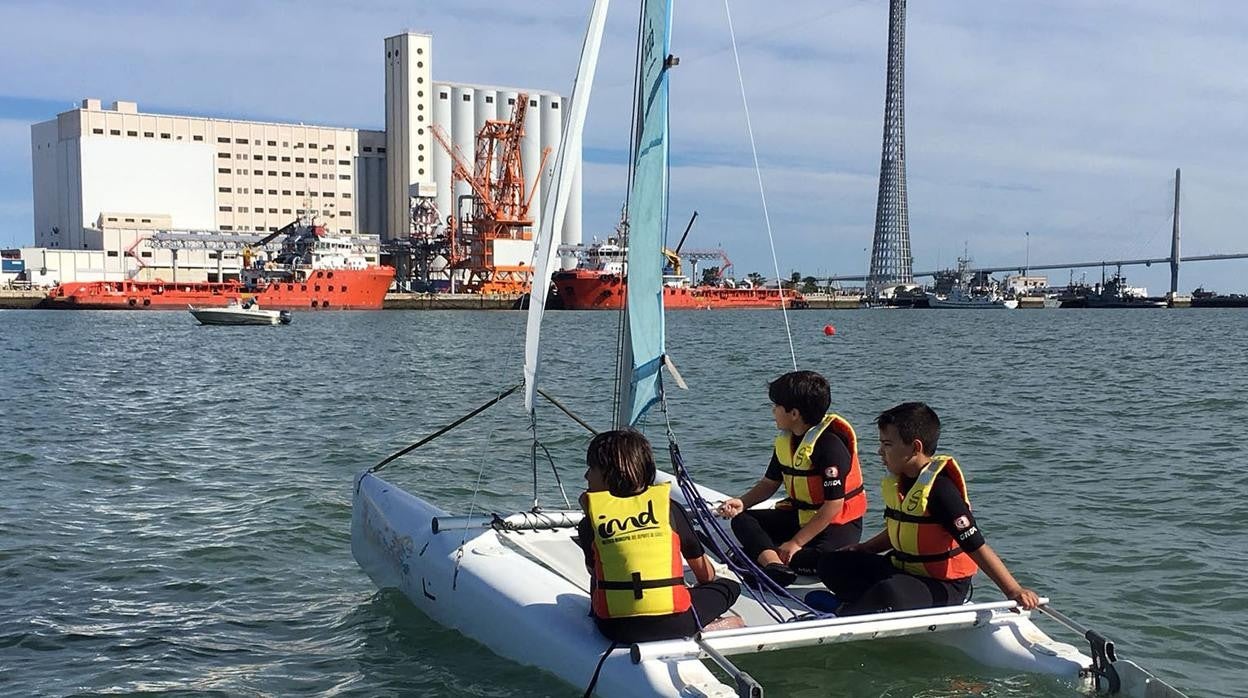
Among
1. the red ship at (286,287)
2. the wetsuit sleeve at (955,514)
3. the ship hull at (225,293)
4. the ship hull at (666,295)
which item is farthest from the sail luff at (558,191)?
the ship hull at (225,293)

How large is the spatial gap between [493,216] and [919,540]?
90.3m

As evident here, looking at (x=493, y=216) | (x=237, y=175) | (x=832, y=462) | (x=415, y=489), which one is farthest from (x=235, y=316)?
(x=237, y=175)

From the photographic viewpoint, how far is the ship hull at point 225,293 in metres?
72.7

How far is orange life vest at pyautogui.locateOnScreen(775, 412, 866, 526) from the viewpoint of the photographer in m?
6.10

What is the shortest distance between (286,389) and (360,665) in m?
17.3

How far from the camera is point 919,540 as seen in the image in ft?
17.5

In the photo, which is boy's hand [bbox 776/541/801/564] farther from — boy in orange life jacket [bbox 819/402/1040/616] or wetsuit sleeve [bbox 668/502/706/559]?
wetsuit sleeve [bbox 668/502/706/559]

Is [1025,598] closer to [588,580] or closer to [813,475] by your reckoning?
[813,475]

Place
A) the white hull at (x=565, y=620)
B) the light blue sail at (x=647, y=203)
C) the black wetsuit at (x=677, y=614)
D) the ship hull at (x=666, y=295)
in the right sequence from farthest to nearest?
the ship hull at (x=666, y=295)
the light blue sail at (x=647, y=203)
the black wetsuit at (x=677, y=614)
the white hull at (x=565, y=620)

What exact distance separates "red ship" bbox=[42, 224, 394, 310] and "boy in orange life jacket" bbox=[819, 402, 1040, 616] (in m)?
69.8

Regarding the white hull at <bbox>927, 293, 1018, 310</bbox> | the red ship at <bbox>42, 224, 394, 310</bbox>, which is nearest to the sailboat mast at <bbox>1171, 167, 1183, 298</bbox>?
the white hull at <bbox>927, 293, 1018, 310</bbox>

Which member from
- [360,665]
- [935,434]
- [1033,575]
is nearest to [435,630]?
[360,665]

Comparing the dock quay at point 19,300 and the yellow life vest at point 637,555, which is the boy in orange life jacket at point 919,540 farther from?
the dock quay at point 19,300

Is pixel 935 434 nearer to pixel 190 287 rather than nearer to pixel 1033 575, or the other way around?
pixel 1033 575
